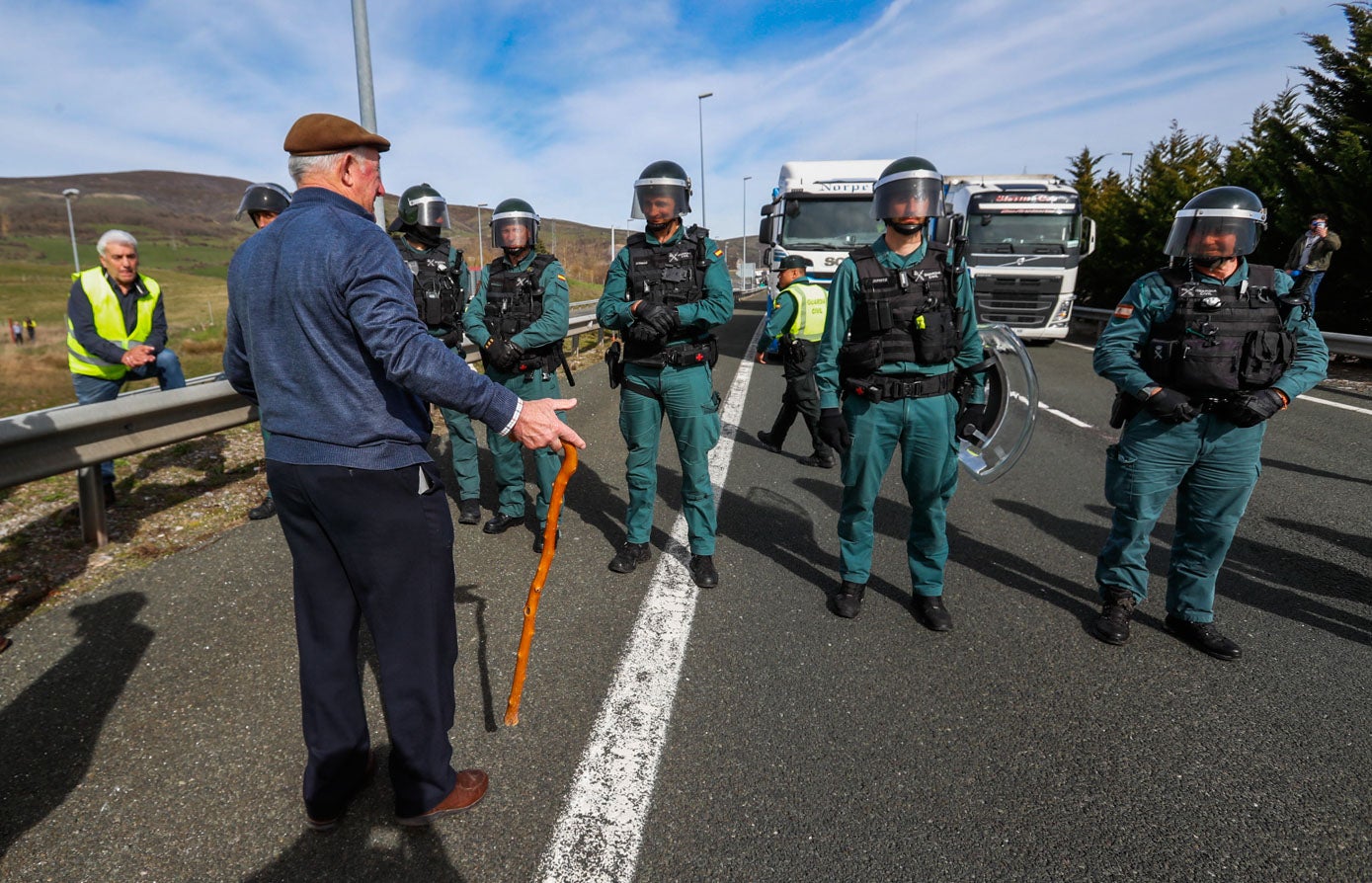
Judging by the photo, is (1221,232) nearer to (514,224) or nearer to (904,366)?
(904,366)

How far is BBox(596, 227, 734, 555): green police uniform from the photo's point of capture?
4223mm

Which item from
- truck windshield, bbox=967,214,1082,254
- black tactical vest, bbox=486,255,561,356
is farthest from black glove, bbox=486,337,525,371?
truck windshield, bbox=967,214,1082,254

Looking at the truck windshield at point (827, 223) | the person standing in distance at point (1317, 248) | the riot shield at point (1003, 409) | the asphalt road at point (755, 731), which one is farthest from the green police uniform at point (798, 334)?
the person standing in distance at point (1317, 248)

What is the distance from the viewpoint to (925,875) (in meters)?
2.09

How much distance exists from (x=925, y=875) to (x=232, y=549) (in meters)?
4.21

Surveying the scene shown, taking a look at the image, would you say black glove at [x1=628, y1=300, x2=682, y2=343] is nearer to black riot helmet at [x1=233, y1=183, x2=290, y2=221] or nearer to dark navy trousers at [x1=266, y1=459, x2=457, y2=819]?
dark navy trousers at [x1=266, y1=459, x2=457, y2=819]

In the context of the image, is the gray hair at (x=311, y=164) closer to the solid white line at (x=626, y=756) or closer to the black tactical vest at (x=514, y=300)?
the solid white line at (x=626, y=756)

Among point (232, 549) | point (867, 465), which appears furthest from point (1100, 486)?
point (232, 549)

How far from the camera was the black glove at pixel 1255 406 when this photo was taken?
127 inches

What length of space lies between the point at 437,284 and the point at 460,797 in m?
3.87

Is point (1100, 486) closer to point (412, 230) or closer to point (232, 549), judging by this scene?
point (412, 230)

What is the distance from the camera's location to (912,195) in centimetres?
355

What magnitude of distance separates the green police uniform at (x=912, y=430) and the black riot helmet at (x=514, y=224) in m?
2.40

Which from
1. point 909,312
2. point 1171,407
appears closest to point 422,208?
point 909,312
